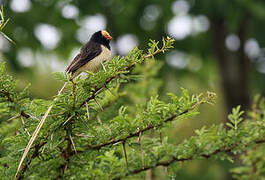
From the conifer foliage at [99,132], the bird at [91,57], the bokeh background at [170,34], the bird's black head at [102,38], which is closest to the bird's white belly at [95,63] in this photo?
the bird at [91,57]

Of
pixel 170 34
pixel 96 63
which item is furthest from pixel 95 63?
pixel 170 34

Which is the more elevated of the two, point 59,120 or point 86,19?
point 86,19

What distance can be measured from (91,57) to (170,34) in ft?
12.7

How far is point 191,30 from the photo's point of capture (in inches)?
299

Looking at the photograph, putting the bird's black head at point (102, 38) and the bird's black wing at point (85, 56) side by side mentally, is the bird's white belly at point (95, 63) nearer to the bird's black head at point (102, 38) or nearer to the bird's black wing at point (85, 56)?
the bird's black wing at point (85, 56)

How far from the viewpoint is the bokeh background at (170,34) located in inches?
229

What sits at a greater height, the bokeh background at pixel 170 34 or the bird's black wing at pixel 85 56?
the bokeh background at pixel 170 34

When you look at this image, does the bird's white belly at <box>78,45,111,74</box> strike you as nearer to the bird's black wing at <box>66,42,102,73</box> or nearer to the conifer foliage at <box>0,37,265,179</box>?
the bird's black wing at <box>66,42,102,73</box>

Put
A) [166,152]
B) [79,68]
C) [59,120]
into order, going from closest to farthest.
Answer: [59,120] → [166,152] → [79,68]

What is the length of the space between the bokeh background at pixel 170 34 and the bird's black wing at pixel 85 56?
319cm

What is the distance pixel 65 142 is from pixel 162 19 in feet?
17.6

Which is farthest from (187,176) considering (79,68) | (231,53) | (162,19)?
(79,68)

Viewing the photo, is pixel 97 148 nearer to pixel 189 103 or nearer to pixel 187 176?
pixel 189 103

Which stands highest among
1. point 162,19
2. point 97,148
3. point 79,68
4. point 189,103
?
point 162,19
